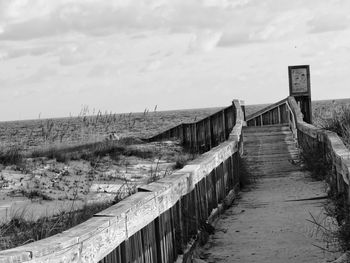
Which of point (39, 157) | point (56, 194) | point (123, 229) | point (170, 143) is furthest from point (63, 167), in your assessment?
point (123, 229)

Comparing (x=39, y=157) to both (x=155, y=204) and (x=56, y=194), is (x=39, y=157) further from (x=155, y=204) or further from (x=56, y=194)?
(x=155, y=204)

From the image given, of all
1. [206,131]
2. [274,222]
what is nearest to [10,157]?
[274,222]

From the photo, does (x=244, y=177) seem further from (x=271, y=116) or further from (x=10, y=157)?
(x=271, y=116)

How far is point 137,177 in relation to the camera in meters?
15.2

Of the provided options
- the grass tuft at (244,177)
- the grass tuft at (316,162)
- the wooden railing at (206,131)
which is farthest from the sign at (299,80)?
the grass tuft at (244,177)

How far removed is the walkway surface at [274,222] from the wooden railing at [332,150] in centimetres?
51

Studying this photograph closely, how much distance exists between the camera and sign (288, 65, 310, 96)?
72.8 ft

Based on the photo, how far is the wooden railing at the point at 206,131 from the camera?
911 inches

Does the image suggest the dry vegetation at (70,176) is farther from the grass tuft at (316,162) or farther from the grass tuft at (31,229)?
the grass tuft at (316,162)

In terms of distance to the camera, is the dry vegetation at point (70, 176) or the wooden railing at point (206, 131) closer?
the dry vegetation at point (70, 176)

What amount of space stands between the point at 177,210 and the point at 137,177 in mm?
8641

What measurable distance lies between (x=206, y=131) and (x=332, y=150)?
15166 millimetres

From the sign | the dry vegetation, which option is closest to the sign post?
the sign

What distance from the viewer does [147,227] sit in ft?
17.6
